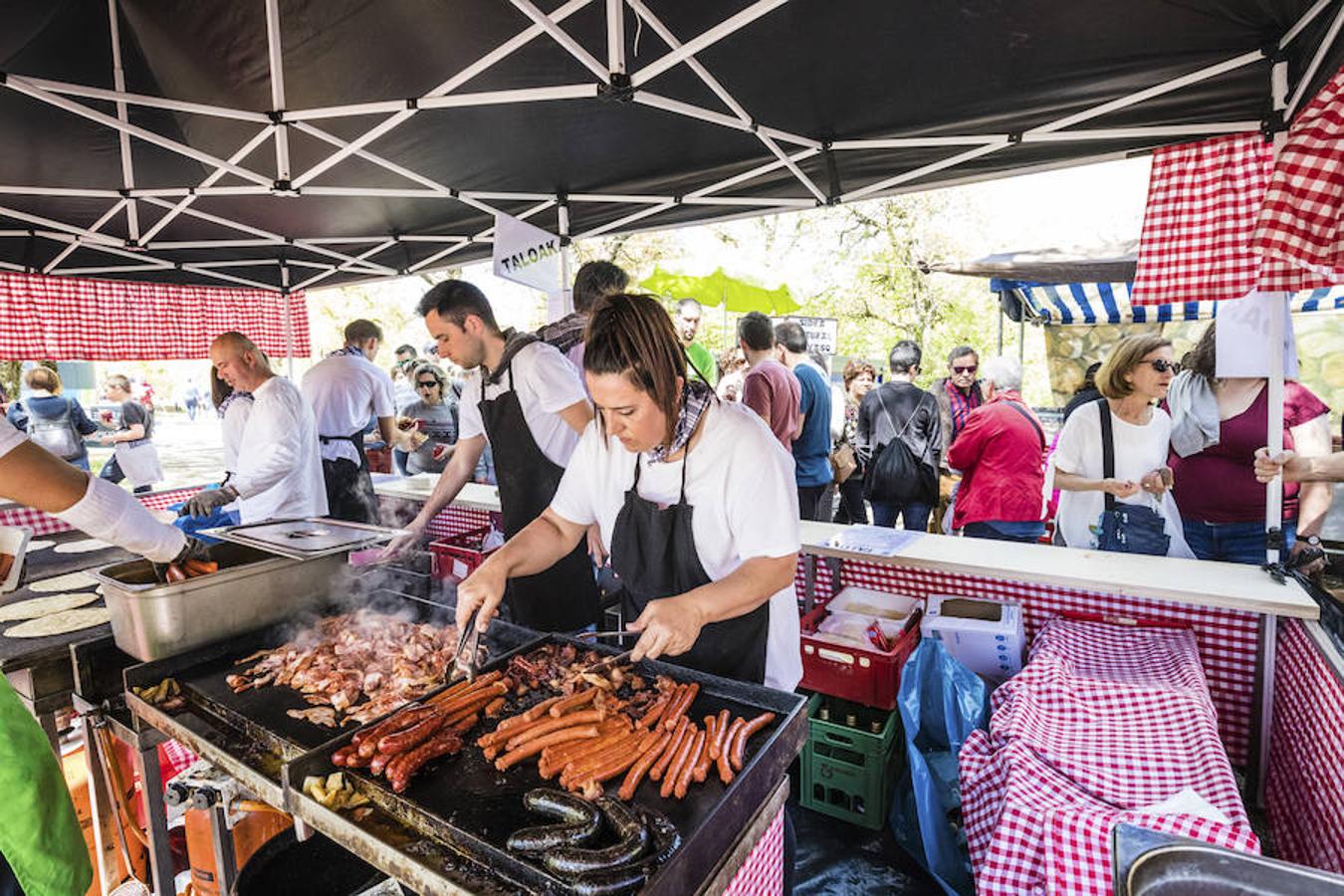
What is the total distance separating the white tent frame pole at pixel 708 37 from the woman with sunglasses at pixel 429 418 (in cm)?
585

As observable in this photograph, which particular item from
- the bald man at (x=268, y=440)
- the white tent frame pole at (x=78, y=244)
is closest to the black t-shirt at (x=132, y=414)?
the white tent frame pole at (x=78, y=244)

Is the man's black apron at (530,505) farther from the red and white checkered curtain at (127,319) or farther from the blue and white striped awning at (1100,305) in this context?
the blue and white striped awning at (1100,305)

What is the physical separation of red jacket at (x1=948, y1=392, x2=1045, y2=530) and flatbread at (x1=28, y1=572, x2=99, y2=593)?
5162 millimetres

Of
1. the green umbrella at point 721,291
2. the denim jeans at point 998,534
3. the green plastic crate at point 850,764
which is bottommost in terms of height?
the green plastic crate at point 850,764

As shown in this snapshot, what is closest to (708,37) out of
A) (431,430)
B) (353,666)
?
(353,666)

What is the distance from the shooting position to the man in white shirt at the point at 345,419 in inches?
231

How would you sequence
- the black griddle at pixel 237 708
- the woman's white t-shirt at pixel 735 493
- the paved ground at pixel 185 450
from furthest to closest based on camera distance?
the paved ground at pixel 185 450 → the woman's white t-shirt at pixel 735 493 → the black griddle at pixel 237 708

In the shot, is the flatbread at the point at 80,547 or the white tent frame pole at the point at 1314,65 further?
the flatbread at the point at 80,547

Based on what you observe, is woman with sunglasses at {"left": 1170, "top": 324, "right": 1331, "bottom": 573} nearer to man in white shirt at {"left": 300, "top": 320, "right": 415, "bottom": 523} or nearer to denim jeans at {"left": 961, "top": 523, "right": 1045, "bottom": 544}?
denim jeans at {"left": 961, "top": 523, "right": 1045, "bottom": 544}

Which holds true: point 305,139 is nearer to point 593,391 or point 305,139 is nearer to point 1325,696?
point 593,391

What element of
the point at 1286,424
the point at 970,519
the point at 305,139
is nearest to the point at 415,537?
the point at 305,139

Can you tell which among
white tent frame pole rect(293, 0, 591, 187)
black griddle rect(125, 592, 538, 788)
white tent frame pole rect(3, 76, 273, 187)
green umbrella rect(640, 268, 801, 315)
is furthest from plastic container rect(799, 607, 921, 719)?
green umbrella rect(640, 268, 801, 315)

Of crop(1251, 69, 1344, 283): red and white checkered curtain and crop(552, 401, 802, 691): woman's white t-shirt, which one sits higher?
crop(1251, 69, 1344, 283): red and white checkered curtain

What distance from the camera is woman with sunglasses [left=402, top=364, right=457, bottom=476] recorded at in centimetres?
844
